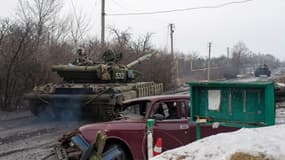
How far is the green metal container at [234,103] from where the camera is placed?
15.2 ft

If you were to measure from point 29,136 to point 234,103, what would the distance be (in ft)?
22.2

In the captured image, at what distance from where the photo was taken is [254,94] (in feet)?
15.5

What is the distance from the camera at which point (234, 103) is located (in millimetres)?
4797

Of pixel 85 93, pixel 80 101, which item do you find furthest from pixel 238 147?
pixel 85 93

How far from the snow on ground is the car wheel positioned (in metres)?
2.19

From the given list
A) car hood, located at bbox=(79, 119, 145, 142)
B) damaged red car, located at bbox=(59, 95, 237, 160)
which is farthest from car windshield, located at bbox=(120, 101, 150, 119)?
car hood, located at bbox=(79, 119, 145, 142)

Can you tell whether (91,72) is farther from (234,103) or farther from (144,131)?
(234,103)

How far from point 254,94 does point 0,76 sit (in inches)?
527

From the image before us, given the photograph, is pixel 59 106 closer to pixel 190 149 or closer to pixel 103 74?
pixel 103 74

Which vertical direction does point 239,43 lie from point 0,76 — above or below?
above

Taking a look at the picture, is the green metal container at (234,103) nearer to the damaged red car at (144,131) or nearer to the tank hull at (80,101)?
the damaged red car at (144,131)

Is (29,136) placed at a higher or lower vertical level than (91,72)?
lower

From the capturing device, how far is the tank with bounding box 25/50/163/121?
12.1m

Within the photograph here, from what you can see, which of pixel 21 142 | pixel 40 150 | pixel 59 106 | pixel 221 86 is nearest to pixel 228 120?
pixel 221 86
